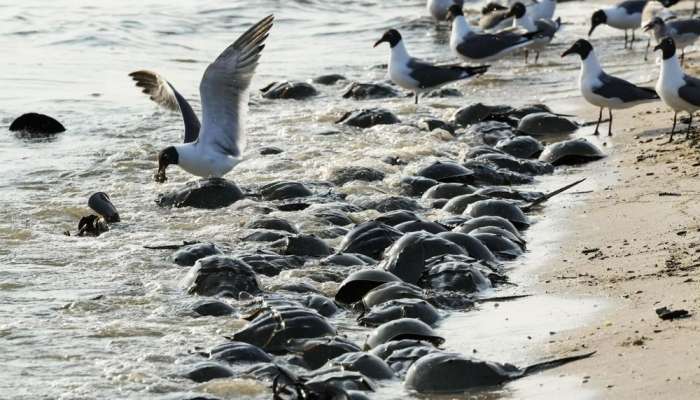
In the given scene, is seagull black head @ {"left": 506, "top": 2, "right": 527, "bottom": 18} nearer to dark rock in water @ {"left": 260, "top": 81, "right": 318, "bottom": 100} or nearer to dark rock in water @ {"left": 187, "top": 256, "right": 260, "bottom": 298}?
dark rock in water @ {"left": 260, "top": 81, "right": 318, "bottom": 100}

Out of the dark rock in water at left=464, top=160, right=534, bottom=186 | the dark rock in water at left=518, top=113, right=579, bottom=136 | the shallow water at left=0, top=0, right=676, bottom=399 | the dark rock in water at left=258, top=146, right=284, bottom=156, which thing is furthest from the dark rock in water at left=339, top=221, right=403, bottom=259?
the dark rock in water at left=518, top=113, right=579, bottom=136

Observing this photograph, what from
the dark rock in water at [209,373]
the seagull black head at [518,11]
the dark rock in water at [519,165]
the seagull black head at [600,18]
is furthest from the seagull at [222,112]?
the seagull black head at [518,11]

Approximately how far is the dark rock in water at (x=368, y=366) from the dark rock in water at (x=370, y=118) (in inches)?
273

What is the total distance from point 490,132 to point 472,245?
4365mm

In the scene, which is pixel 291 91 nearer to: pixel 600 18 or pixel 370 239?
pixel 600 18

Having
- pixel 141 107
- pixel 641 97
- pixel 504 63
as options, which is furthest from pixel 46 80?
pixel 641 97

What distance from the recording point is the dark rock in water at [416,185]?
9617 mm

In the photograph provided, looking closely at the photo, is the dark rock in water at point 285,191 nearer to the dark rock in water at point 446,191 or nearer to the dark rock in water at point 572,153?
the dark rock in water at point 446,191

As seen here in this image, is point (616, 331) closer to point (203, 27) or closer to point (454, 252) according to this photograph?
point (454, 252)

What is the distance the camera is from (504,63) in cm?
1725

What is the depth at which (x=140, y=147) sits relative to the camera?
11773 mm

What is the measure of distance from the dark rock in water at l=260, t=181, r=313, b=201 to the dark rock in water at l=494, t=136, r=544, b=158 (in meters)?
2.27

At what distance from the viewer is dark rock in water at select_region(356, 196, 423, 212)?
902cm

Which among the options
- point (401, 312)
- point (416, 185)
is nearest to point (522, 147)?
point (416, 185)
